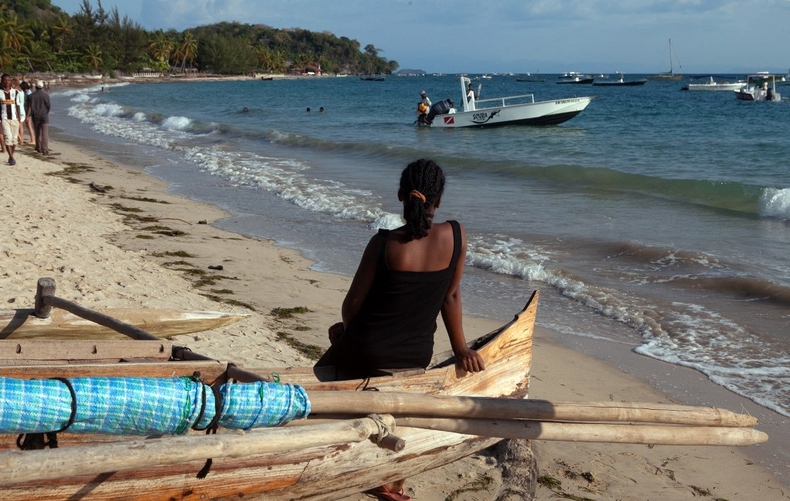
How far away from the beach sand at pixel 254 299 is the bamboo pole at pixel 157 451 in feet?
4.58

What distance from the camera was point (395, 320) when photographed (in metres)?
3.63

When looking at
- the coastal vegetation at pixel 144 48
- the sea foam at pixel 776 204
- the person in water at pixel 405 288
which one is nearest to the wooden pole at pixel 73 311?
the person in water at pixel 405 288

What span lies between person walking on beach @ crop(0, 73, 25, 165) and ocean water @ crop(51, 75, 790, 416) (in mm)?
3015

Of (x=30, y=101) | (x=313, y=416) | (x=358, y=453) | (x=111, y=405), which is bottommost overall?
(x=358, y=453)

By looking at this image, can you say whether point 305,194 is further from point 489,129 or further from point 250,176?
point 489,129

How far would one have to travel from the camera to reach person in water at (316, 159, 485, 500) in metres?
3.51

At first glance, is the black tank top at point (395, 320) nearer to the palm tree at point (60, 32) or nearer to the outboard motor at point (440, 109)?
the outboard motor at point (440, 109)

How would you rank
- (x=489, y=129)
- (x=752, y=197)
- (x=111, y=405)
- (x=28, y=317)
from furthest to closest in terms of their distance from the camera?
(x=489, y=129), (x=752, y=197), (x=28, y=317), (x=111, y=405)

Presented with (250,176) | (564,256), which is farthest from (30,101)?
(564,256)

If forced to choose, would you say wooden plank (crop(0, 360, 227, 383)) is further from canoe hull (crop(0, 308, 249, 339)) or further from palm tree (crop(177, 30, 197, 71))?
palm tree (crop(177, 30, 197, 71))

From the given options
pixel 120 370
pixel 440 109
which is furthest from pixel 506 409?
pixel 440 109

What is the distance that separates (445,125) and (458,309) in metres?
26.5

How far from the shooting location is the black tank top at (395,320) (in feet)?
11.7

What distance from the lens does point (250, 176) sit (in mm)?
16344
